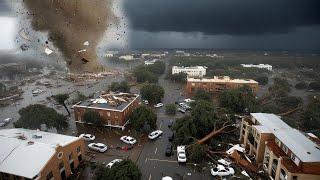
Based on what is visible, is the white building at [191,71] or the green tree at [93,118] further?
the white building at [191,71]

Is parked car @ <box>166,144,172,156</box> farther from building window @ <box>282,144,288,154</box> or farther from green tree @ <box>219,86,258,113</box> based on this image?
green tree @ <box>219,86,258,113</box>

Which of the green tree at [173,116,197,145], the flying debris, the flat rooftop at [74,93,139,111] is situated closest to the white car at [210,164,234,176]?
the green tree at [173,116,197,145]

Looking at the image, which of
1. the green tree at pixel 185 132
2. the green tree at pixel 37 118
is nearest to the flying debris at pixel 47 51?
the green tree at pixel 185 132

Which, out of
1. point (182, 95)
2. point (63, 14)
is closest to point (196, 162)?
point (63, 14)

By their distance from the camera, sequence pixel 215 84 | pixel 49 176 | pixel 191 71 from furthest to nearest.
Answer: pixel 191 71, pixel 215 84, pixel 49 176

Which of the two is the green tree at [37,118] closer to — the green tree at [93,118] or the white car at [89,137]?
the green tree at [93,118]

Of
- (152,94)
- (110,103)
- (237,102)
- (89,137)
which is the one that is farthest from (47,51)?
(152,94)

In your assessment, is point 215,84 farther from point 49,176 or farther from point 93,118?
point 49,176
